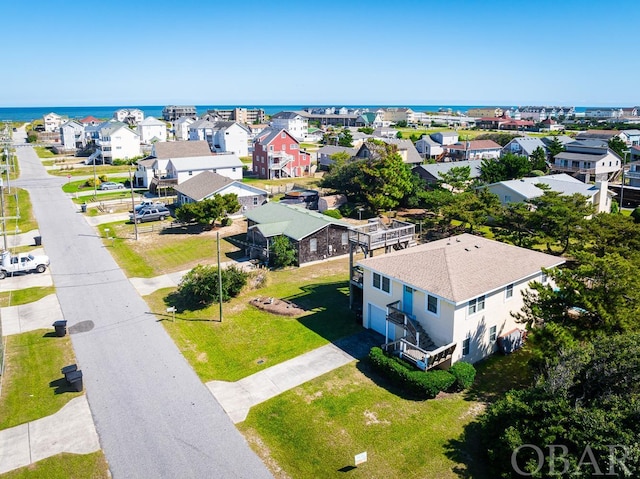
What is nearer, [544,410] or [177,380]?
[544,410]

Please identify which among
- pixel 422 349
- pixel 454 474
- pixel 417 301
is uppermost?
pixel 417 301

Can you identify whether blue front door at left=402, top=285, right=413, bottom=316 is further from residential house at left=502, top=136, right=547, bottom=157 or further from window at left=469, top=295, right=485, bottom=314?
residential house at left=502, top=136, right=547, bottom=157

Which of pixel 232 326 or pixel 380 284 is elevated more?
pixel 380 284

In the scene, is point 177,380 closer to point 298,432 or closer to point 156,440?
point 156,440

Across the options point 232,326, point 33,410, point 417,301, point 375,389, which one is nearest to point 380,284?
point 417,301

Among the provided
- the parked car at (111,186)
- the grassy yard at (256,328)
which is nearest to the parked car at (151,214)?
the parked car at (111,186)

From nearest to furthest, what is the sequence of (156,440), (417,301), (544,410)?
(544,410), (156,440), (417,301)

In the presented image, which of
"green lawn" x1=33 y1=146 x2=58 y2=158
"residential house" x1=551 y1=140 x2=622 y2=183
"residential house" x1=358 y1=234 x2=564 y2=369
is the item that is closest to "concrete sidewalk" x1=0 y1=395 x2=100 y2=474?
"residential house" x1=358 y1=234 x2=564 y2=369

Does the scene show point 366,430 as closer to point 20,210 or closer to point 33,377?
point 33,377
